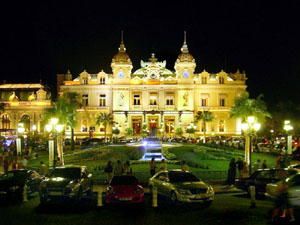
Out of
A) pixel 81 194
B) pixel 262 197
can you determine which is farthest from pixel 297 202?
pixel 81 194

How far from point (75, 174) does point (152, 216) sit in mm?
5282

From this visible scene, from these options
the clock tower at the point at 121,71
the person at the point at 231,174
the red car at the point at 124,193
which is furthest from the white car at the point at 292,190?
the clock tower at the point at 121,71

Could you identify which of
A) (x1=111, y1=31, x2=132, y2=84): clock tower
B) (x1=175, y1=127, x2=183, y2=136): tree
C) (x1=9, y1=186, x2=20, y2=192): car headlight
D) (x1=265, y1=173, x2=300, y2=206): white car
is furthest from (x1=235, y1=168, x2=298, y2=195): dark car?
(x1=111, y1=31, x2=132, y2=84): clock tower

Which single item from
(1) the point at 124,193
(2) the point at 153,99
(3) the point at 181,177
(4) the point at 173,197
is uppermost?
(2) the point at 153,99

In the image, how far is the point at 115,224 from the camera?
13.0 metres

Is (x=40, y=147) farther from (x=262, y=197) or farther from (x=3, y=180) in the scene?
(x=262, y=197)

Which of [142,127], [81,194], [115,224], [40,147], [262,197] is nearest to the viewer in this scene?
[115,224]

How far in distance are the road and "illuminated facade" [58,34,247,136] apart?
5590 centimetres

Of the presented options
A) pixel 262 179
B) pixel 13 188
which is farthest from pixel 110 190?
pixel 262 179

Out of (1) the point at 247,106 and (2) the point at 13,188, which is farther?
(1) the point at 247,106

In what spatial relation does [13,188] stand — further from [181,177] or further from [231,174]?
[231,174]

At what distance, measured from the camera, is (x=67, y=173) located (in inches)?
708

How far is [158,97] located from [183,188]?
193ft

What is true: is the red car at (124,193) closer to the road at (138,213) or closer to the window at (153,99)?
the road at (138,213)
